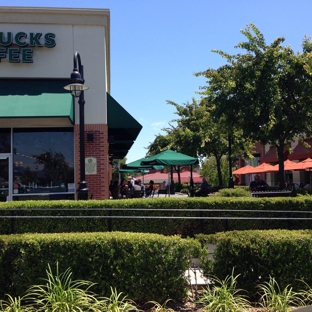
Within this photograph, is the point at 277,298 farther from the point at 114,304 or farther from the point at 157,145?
the point at 157,145

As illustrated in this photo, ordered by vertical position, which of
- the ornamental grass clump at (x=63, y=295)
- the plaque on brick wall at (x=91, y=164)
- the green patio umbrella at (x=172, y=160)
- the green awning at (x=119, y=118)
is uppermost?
the green awning at (x=119, y=118)

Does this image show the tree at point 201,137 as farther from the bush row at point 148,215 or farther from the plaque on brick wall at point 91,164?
the bush row at point 148,215

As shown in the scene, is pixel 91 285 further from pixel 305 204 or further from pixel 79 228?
pixel 305 204

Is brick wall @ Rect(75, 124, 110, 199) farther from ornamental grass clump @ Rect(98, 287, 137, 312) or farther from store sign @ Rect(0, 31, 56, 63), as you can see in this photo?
ornamental grass clump @ Rect(98, 287, 137, 312)

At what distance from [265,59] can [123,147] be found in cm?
843

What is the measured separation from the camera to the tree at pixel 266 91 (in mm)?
14398

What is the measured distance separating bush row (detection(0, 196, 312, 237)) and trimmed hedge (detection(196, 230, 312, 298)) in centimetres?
223

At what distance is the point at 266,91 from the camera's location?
1445 centimetres

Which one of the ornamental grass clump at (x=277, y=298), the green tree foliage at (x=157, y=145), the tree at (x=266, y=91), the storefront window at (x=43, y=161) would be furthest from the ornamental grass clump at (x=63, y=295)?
the green tree foliage at (x=157, y=145)

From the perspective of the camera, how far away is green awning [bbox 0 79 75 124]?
10.7m

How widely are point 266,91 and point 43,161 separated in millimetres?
Answer: 8312

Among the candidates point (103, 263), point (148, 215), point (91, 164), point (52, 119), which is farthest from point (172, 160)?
point (103, 263)

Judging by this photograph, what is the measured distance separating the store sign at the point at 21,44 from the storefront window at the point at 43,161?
222 centimetres

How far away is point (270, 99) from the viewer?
562 inches
